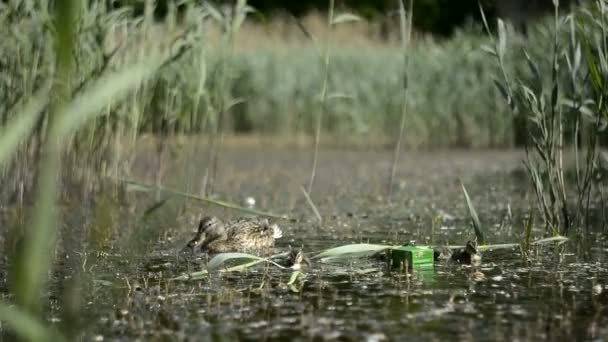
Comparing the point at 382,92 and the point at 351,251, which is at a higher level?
the point at 382,92

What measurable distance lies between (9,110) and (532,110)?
84.3 inches

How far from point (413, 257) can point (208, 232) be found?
3.36ft

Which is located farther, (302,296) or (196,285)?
(196,285)

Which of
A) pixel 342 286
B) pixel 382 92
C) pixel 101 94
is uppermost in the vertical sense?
pixel 382 92

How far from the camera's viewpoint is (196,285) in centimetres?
345

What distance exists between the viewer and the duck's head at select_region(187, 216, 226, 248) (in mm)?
4371

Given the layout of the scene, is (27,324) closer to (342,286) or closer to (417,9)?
(342,286)

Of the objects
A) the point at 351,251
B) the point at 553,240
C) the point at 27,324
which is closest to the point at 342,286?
the point at 351,251

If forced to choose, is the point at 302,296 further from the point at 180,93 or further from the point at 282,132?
the point at 282,132

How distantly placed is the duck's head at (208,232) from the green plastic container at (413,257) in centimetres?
91

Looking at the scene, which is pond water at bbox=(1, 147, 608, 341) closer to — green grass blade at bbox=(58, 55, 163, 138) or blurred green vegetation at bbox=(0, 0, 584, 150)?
green grass blade at bbox=(58, 55, 163, 138)

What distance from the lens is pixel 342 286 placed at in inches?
132

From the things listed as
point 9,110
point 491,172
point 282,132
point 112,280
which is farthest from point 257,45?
point 112,280

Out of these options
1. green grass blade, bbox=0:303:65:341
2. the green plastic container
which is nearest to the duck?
the green plastic container
